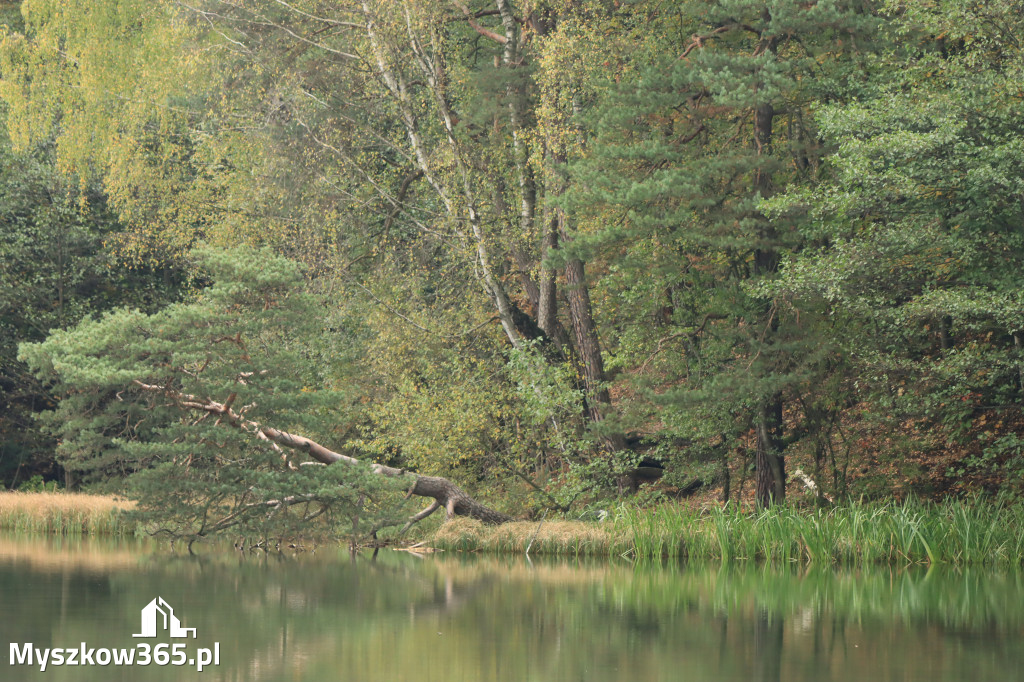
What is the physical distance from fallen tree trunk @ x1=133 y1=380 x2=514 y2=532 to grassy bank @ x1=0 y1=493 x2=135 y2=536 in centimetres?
422

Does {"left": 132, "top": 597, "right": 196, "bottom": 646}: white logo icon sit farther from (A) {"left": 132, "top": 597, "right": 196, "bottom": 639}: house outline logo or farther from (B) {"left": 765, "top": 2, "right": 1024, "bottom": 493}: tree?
(B) {"left": 765, "top": 2, "right": 1024, "bottom": 493}: tree

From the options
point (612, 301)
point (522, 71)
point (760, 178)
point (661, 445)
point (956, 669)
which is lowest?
point (956, 669)

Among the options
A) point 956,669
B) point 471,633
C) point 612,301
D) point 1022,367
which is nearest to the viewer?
point 956,669

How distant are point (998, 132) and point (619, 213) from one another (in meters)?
4.64

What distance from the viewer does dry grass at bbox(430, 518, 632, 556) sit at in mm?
13617

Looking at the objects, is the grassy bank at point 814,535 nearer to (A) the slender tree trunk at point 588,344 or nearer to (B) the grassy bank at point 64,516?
(A) the slender tree trunk at point 588,344

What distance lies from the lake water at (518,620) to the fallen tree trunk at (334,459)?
5.38ft

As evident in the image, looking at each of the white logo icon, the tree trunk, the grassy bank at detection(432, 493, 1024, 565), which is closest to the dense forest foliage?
the tree trunk

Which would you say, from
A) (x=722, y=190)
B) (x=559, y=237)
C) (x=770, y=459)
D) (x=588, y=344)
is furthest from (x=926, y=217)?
(x=559, y=237)

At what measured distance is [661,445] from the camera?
1465 centimetres

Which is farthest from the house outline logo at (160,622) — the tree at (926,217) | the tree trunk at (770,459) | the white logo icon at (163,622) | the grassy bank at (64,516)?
the grassy bank at (64,516)

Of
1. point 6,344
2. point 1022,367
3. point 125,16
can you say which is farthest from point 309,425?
point 6,344

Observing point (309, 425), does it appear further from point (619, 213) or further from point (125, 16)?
point (125, 16)

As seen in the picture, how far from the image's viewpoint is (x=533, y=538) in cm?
1420
